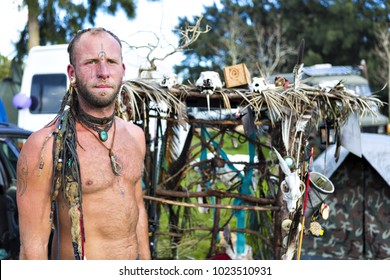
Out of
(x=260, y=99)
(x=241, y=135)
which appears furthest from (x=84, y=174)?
(x=241, y=135)

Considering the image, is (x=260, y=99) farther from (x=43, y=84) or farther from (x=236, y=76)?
(x=43, y=84)

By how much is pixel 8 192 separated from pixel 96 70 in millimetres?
3099

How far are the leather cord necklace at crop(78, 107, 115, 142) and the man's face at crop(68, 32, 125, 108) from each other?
0.28ft

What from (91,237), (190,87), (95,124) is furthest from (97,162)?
(190,87)

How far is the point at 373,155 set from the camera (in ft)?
18.1

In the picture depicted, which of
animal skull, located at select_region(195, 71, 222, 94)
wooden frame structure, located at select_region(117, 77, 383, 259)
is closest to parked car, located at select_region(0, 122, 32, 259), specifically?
wooden frame structure, located at select_region(117, 77, 383, 259)

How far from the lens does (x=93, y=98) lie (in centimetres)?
246

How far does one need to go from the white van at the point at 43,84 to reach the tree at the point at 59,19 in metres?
3.62

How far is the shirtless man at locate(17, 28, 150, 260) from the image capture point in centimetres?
234

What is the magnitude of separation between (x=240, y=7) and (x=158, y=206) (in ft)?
88.6

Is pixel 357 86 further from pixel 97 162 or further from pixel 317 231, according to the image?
pixel 97 162

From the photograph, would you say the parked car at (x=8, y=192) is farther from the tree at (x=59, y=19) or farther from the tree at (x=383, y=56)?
the tree at (x=383, y=56)

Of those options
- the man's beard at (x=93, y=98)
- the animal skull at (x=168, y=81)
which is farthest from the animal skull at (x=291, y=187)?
the man's beard at (x=93, y=98)

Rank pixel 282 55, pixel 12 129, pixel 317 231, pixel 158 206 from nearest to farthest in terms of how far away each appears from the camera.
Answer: pixel 317 231 → pixel 12 129 → pixel 158 206 → pixel 282 55
